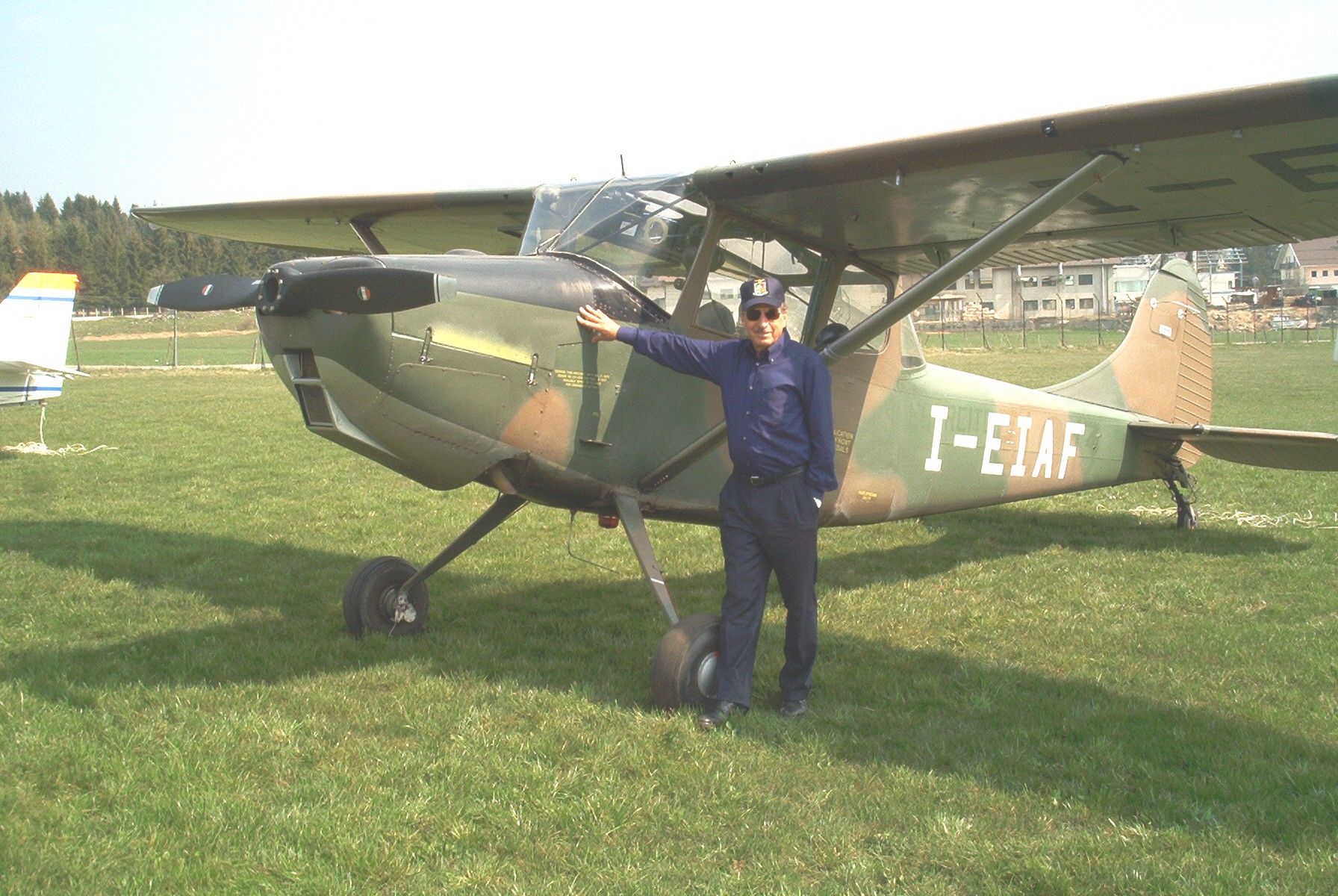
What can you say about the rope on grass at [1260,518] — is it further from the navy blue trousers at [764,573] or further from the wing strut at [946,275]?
the navy blue trousers at [764,573]

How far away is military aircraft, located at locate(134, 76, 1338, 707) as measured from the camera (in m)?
4.94

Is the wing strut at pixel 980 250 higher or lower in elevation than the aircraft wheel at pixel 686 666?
higher

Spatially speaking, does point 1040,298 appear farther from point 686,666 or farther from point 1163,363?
point 686,666

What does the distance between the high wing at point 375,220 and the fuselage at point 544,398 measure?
2.16m

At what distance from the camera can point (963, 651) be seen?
650 centimetres

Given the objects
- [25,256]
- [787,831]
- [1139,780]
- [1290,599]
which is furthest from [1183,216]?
[25,256]

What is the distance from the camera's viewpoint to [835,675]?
5996 mm

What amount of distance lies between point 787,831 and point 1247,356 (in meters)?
46.6

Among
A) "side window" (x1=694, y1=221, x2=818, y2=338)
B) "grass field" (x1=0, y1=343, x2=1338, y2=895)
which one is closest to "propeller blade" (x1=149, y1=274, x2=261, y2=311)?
"grass field" (x1=0, y1=343, x2=1338, y2=895)

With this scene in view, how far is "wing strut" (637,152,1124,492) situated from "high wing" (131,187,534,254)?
95.8 inches

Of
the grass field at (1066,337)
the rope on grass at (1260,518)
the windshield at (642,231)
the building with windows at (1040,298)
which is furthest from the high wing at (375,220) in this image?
the building with windows at (1040,298)

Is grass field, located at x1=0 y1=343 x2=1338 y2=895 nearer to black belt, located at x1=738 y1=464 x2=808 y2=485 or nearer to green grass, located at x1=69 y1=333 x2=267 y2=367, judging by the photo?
black belt, located at x1=738 y1=464 x2=808 y2=485

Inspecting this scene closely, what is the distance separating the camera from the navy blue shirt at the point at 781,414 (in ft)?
16.9

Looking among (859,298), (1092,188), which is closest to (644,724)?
(859,298)
